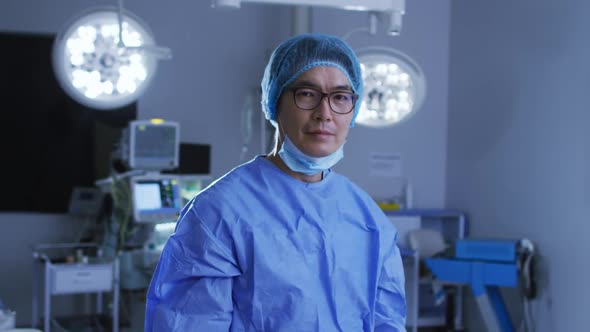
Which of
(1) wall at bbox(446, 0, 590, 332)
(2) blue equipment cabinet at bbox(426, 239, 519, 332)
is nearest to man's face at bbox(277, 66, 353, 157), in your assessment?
(1) wall at bbox(446, 0, 590, 332)

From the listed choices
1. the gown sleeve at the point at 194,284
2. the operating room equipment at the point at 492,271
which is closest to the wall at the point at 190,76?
the operating room equipment at the point at 492,271

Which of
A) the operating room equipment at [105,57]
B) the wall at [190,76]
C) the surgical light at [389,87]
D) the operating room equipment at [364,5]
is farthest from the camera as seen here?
the wall at [190,76]

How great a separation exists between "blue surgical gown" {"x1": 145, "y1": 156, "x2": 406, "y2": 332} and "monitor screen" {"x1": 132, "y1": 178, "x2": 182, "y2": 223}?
2.22 m

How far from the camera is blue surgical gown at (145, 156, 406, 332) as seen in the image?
1.29m

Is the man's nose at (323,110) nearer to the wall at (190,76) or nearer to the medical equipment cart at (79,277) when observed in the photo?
the medical equipment cart at (79,277)

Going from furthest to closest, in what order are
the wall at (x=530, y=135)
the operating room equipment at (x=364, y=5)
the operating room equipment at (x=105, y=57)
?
the wall at (x=530, y=135)
the operating room equipment at (x=105, y=57)
the operating room equipment at (x=364, y=5)

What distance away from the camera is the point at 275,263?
52.8 inches

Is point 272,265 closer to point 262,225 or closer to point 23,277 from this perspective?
point 262,225

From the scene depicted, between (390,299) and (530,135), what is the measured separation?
2.51 meters

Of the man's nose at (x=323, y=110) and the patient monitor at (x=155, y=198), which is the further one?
the patient monitor at (x=155, y=198)

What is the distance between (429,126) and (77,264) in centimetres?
249

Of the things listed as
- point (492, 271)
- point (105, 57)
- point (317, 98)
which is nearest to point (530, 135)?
point (492, 271)

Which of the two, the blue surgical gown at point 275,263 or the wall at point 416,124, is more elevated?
the wall at point 416,124

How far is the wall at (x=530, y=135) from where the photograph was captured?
331 cm
